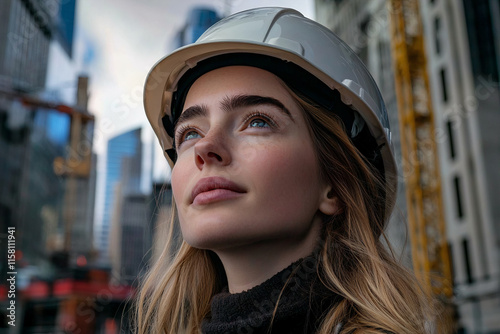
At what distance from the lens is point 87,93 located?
17.5 m

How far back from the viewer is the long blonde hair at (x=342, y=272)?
1841 mm

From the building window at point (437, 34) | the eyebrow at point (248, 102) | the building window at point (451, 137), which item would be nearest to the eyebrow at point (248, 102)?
the eyebrow at point (248, 102)

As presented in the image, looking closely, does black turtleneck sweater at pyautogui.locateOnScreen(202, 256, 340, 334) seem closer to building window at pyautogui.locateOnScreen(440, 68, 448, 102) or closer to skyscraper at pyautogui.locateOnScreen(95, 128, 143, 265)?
skyscraper at pyautogui.locateOnScreen(95, 128, 143, 265)

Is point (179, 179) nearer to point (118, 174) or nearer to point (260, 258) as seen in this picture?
point (260, 258)

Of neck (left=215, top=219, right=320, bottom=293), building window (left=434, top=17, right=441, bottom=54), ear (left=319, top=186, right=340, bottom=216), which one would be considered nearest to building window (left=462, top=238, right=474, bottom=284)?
building window (left=434, top=17, right=441, bottom=54)

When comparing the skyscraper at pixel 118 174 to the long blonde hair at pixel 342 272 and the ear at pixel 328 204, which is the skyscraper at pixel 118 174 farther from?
the ear at pixel 328 204

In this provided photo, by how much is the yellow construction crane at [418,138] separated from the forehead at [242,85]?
21470 millimetres

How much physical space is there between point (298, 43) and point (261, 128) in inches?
14.8

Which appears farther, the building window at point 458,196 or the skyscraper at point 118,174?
the building window at point 458,196

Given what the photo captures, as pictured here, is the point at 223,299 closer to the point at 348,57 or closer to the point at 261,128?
the point at 261,128

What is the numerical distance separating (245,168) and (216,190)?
13cm

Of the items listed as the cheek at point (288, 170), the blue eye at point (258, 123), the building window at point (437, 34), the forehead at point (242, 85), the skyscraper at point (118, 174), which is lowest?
the cheek at point (288, 170)

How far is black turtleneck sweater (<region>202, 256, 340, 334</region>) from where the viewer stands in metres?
1.84

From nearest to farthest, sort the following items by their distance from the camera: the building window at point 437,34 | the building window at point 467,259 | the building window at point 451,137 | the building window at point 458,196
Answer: the building window at point 467,259
the building window at point 458,196
the building window at point 451,137
the building window at point 437,34
